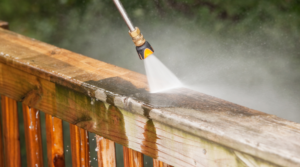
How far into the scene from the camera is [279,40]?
3.66 meters

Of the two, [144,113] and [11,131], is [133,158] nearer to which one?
[144,113]

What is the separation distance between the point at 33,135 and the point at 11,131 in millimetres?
152

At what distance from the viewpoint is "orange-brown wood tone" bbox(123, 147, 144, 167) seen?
2.97ft

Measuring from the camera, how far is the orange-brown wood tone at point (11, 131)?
1242 millimetres

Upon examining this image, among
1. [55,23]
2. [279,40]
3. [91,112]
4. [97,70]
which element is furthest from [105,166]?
[55,23]

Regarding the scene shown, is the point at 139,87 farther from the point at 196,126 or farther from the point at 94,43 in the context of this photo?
the point at 94,43

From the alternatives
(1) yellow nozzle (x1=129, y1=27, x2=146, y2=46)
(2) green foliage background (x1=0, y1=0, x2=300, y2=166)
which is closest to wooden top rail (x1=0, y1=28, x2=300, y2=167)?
(1) yellow nozzle (x1=129, y1=27, x2=146, y2=46)

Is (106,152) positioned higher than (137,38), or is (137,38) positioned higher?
(137,38)

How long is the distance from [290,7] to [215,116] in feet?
10.7

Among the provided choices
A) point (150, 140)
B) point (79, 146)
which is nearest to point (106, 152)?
point (79, 146)

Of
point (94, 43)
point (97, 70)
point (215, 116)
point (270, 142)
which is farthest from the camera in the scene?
point (94, 43)

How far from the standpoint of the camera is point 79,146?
1048mm

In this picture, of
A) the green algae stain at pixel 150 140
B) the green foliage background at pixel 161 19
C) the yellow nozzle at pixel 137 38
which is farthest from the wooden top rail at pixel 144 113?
the green foliage background at pixel 161 19

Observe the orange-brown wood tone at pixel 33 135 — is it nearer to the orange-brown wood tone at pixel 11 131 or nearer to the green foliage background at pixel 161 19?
the orange-brown wood tone at pixel 11 131
